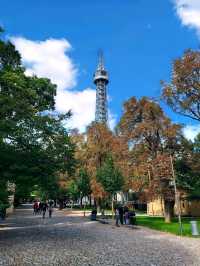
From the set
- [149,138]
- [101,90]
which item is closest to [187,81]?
[149,138]

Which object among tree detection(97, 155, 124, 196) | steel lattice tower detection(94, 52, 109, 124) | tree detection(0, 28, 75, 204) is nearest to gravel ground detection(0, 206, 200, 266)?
tree detection(0, 28, 75, 204)

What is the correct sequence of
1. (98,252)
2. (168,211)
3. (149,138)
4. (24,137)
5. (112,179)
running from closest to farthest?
(98,252)
(24,137)
(168,211)
(149,138)
(112,179)

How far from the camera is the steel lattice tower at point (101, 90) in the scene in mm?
118250

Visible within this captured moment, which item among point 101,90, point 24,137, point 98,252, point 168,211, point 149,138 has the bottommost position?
point 98,252

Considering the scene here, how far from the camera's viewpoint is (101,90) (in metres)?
129

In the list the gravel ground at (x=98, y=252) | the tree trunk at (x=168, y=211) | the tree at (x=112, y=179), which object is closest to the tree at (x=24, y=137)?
the gravel ground at (x=98, y=252)

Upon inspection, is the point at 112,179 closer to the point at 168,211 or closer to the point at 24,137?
the point at 168,211

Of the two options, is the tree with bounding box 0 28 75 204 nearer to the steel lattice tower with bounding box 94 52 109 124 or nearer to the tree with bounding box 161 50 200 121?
the tree with bounding box 161 50 200 121

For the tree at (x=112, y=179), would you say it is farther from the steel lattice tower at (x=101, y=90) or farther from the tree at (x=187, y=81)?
the steel lattice tower at (x=101, y=90)

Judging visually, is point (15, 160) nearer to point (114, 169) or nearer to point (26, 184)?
point (26, 184)

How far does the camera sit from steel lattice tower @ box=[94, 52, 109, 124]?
11825 centimetres

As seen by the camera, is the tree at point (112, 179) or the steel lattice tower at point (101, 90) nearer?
the tree at point (112, 179)

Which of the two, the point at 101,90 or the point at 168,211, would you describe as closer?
the point at 168,211

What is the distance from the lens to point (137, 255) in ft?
45.8
